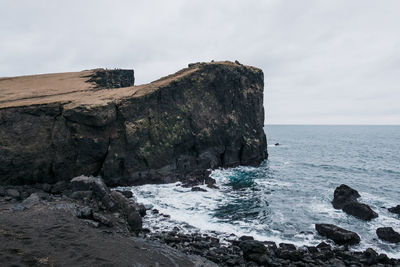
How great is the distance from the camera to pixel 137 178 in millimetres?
44438

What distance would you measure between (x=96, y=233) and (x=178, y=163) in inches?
1304

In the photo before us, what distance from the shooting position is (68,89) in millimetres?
53375

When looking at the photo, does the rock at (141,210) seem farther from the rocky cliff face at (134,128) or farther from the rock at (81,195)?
the rocky cliff face at (134,128)

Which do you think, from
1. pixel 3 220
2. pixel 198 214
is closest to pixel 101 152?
pixel 198 214

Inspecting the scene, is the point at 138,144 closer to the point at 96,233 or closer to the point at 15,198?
the point at 15,198

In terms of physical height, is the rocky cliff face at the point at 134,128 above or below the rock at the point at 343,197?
above

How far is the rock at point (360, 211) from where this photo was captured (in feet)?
101

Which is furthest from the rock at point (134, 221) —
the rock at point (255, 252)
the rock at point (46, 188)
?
the rock at point (46, 188)

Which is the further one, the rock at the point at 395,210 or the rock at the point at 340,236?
the rock at the point at 395,210

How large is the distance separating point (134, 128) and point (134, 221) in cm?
2287

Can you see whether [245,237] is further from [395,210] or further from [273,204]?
[395,210]

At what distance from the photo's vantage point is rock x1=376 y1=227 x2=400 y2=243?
993 inches

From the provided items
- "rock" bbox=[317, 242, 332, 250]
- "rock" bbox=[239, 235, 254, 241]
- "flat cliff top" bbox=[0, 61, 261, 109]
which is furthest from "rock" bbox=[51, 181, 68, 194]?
"rock" bbox=[317, 242, 332, 250]

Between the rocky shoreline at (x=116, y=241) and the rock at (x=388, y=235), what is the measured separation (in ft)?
13.7
